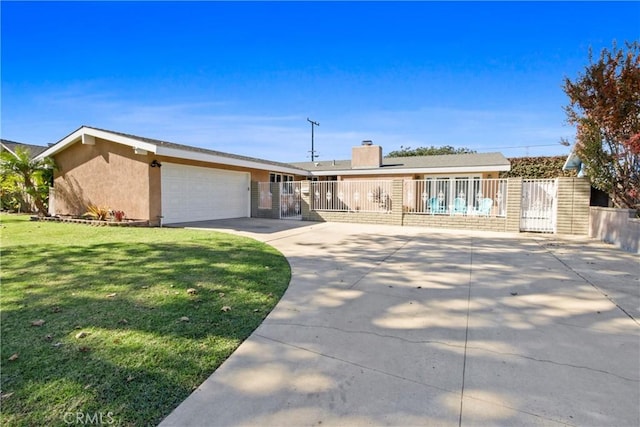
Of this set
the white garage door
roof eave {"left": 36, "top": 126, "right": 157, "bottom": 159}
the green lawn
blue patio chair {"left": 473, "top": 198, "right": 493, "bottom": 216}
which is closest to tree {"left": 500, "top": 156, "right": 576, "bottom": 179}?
blue patio chair {"left": 473, "top": 198, "right": 493, "bottom": 216}

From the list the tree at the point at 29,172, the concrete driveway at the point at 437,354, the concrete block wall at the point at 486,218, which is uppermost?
the tree at the point at 29,172

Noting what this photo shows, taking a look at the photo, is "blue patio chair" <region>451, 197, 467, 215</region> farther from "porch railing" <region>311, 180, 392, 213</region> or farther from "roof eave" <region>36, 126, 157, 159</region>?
"roof eave" <region>36, 126, 157, 159</region>

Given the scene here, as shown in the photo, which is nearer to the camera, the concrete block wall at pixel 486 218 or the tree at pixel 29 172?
the concrete block wall at pixel 486 218

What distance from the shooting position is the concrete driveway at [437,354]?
82.2 inches

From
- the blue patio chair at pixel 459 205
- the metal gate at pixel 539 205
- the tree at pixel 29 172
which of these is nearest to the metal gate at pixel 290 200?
the blue patio chair at pixel 459 205

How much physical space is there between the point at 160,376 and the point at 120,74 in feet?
47.9

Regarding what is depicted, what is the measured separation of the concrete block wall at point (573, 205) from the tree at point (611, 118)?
2.81 ft

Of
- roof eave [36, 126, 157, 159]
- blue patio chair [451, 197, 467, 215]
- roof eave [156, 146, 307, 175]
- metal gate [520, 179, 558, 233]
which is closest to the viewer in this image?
metal gate [520, 179, 558, 233]

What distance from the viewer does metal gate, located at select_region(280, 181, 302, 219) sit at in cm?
1575

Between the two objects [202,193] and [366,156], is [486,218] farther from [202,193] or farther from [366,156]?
[202,193]

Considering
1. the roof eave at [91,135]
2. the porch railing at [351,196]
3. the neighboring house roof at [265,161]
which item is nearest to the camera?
the roof eave at [91,135]

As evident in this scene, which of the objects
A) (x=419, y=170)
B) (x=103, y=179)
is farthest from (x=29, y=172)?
(x=419, y=170)

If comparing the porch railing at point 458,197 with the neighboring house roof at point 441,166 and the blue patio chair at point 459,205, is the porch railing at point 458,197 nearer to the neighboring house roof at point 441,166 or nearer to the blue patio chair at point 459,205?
the blue patio chair at point 459,205

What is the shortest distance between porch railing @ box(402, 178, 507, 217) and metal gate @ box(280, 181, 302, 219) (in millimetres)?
5240
